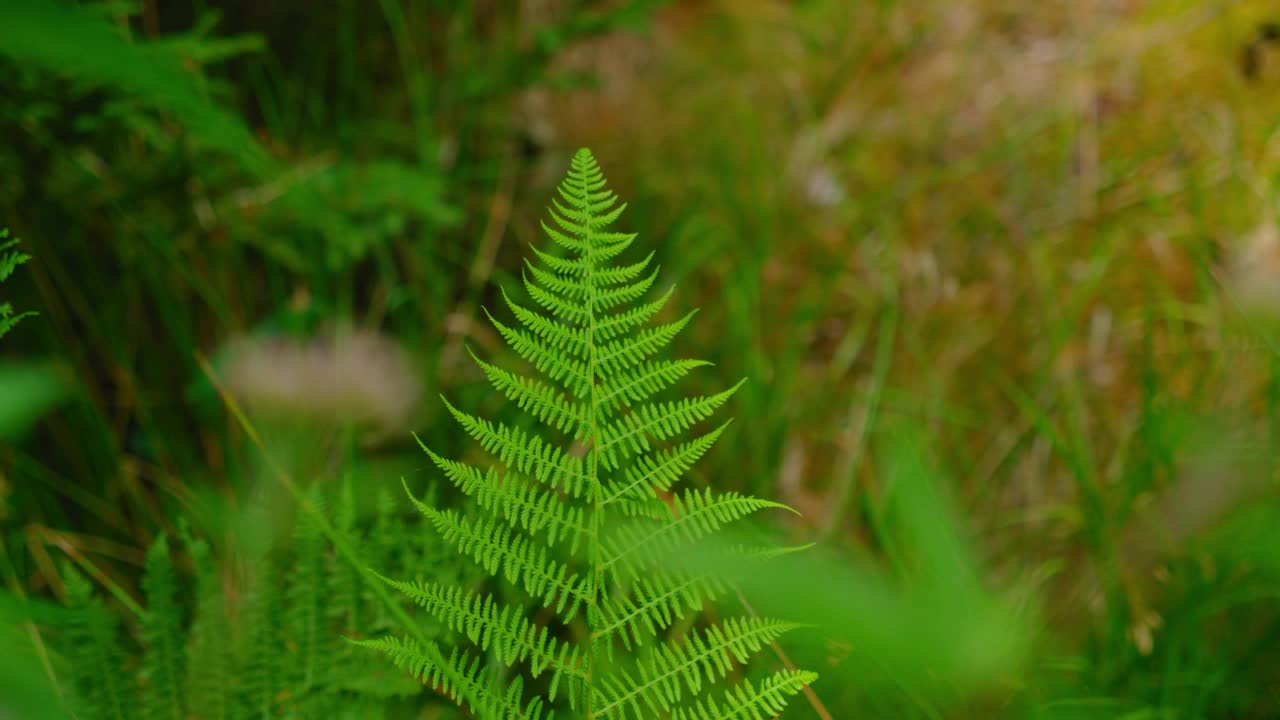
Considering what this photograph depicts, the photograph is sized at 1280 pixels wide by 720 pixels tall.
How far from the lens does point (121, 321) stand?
1.60 m

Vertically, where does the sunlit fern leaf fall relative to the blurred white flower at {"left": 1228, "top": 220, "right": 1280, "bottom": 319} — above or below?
below

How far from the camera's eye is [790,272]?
2.04 meters

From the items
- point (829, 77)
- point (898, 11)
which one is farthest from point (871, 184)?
point (898, 11)

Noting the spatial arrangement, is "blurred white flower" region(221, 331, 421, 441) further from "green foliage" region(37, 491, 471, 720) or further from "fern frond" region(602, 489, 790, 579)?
"fern frond" region(602, 489, 790, 579)

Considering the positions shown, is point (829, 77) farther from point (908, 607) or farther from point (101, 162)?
point (908, 607)

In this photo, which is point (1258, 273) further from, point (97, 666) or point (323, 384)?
point (97, 666)

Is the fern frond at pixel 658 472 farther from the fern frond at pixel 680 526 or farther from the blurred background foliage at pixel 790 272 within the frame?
the blurred background foliage at pixel 790 272

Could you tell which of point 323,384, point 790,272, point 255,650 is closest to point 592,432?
point 255,650

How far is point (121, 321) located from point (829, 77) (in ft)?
5.17

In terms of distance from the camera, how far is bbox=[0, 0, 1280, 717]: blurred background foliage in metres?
1.32

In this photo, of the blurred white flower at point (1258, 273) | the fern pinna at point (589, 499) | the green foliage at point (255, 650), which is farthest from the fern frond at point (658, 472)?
the blurred white flower at point (1258, 273)

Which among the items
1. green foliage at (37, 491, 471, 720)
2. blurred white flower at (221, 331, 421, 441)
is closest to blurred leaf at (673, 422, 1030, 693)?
green foliage at (37, 491, 471, 720)

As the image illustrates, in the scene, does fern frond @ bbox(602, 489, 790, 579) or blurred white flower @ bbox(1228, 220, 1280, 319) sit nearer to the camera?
A: fern frond @ bbox(602, 489, 790, 579)

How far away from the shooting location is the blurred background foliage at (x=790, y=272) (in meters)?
1.32
